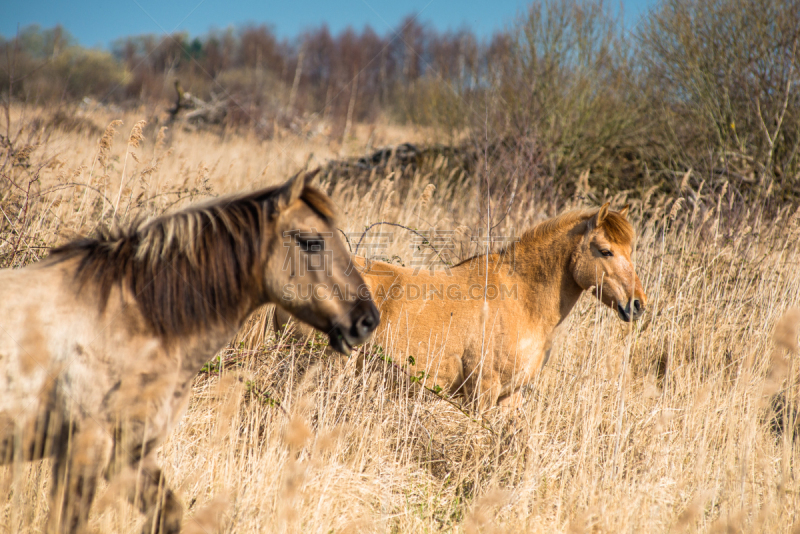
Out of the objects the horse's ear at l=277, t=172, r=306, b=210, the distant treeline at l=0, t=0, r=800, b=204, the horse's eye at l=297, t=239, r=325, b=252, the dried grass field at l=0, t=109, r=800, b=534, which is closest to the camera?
the horse's ear at l=277, t=172, r=306, b=210

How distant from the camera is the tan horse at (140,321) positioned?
2.04 meters

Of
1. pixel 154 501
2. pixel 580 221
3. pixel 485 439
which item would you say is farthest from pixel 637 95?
pixel 154 501

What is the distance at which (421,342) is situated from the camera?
4453 mm

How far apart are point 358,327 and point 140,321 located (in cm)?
94

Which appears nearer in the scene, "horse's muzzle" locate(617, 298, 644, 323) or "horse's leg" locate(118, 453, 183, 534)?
"horse's leg" locate(118, 453, 183, 534)

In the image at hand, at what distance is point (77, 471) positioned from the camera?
201 cm

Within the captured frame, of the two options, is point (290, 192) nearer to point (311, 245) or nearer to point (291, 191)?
point (291, 191)

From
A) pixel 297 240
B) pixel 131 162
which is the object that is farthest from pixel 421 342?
pixel 131 162

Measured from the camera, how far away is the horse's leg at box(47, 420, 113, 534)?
200 centimetres

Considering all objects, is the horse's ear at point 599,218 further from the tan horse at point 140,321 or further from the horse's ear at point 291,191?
the horse's ear at point 291,191

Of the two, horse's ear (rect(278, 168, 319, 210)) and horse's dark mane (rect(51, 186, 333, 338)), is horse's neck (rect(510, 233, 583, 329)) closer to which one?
horse's dark mane (rect(51, 186, 333, 338))

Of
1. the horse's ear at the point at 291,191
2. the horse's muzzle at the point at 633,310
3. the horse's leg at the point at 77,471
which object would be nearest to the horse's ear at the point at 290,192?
the horse's ear at the point at 291,191

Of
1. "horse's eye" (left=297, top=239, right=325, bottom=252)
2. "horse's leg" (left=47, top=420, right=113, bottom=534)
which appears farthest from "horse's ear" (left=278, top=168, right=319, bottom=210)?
"horse's leg" (left=47, top=420, right=113, bottom=534)

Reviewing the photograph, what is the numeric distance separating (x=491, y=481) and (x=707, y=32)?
8.55 m
